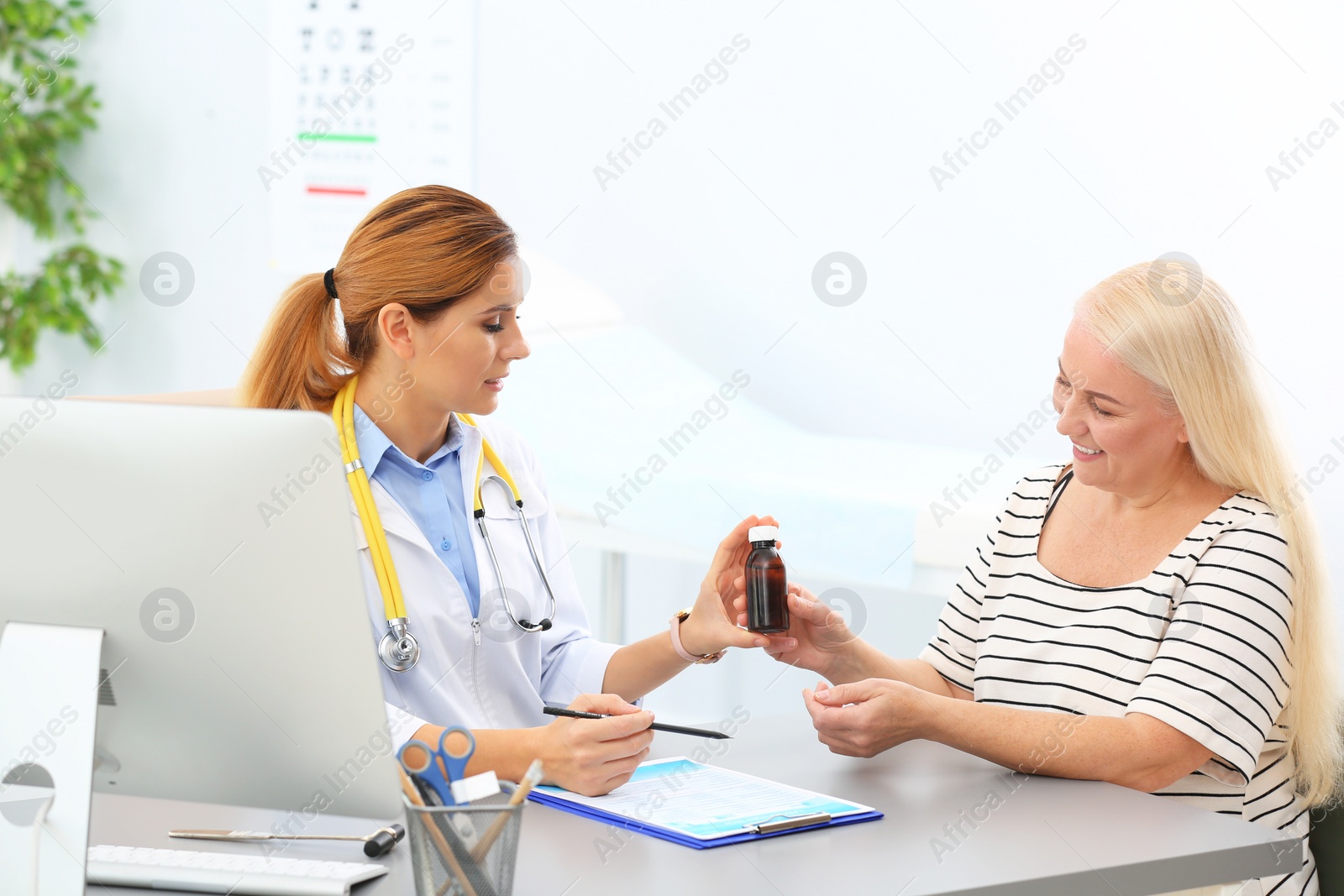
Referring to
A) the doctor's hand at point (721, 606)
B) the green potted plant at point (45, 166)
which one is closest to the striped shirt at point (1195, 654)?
the doctor's hand at point (721, 606)

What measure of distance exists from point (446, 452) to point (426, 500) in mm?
91

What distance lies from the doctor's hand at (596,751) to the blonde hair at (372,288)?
2.33 feet

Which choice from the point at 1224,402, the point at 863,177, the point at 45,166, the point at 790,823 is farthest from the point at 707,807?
the point at 45,166

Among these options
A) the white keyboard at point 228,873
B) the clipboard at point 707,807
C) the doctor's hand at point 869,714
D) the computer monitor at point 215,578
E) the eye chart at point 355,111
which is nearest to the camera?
the computer monitor at point 215,578

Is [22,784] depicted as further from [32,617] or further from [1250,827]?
[1250,827]

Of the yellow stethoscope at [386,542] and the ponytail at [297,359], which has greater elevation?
the ponytail at [297,359]

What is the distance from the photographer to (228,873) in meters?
1.08

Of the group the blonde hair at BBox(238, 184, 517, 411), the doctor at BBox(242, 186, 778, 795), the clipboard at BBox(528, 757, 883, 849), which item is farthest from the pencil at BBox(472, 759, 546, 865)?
the blonde hair at BBox(238, 184, 517, 411)

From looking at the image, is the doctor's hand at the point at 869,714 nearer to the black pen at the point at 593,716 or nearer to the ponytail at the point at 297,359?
the black pen at the point at 593,716

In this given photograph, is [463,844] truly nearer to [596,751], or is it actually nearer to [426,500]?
[596,751]

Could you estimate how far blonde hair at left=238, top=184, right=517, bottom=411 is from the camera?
5.74ft

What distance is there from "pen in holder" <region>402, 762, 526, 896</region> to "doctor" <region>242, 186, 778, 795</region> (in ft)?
2.25

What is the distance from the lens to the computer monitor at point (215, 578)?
3.04ft

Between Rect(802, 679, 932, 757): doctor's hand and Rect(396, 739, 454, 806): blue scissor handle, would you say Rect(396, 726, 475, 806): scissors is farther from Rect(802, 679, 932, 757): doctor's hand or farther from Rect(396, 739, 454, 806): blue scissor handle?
Rect(802, 679, 932, 757): doctor's hand
